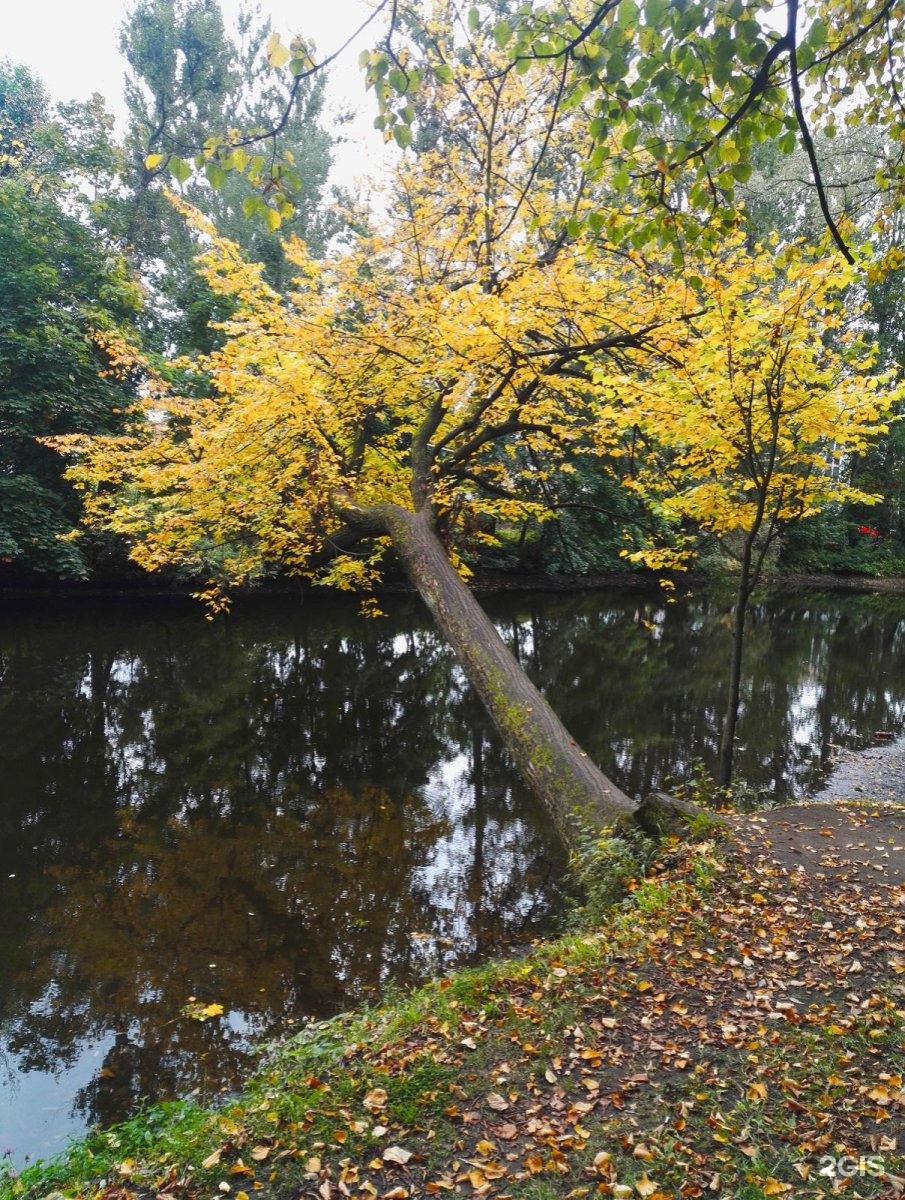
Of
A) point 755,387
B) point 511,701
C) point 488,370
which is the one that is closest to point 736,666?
point 511,701

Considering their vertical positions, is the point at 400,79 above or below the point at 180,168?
above

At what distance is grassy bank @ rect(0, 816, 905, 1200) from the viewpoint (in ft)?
7.30

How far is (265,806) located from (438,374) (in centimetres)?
498

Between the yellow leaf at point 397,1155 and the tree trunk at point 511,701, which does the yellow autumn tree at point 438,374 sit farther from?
the yellow leaf at point 397,1155

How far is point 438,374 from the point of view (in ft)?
22.9

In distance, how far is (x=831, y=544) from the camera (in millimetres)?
31609

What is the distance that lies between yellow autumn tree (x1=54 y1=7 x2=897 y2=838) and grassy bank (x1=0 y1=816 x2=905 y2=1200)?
1.60 meters

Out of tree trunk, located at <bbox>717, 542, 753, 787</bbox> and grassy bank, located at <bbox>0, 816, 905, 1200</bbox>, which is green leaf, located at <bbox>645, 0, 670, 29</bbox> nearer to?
grassy bank, located at <bbox>0, 816, 905, 1200</bbox>

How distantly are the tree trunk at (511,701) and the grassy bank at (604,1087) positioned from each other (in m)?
1.27

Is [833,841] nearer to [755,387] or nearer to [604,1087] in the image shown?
[604,1087]

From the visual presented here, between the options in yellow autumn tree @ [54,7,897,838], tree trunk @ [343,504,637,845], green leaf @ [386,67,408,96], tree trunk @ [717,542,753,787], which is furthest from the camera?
tree trunk @ [717,542,753,787]

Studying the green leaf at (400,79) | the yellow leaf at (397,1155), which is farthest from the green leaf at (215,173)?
the yellow leaf at (397,1155)

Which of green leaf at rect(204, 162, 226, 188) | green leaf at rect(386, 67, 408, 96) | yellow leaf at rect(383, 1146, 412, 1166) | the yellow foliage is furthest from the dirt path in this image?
green leaf at rect(204, 162, 226, 188)

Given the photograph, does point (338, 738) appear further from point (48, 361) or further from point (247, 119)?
point (247, 119)
